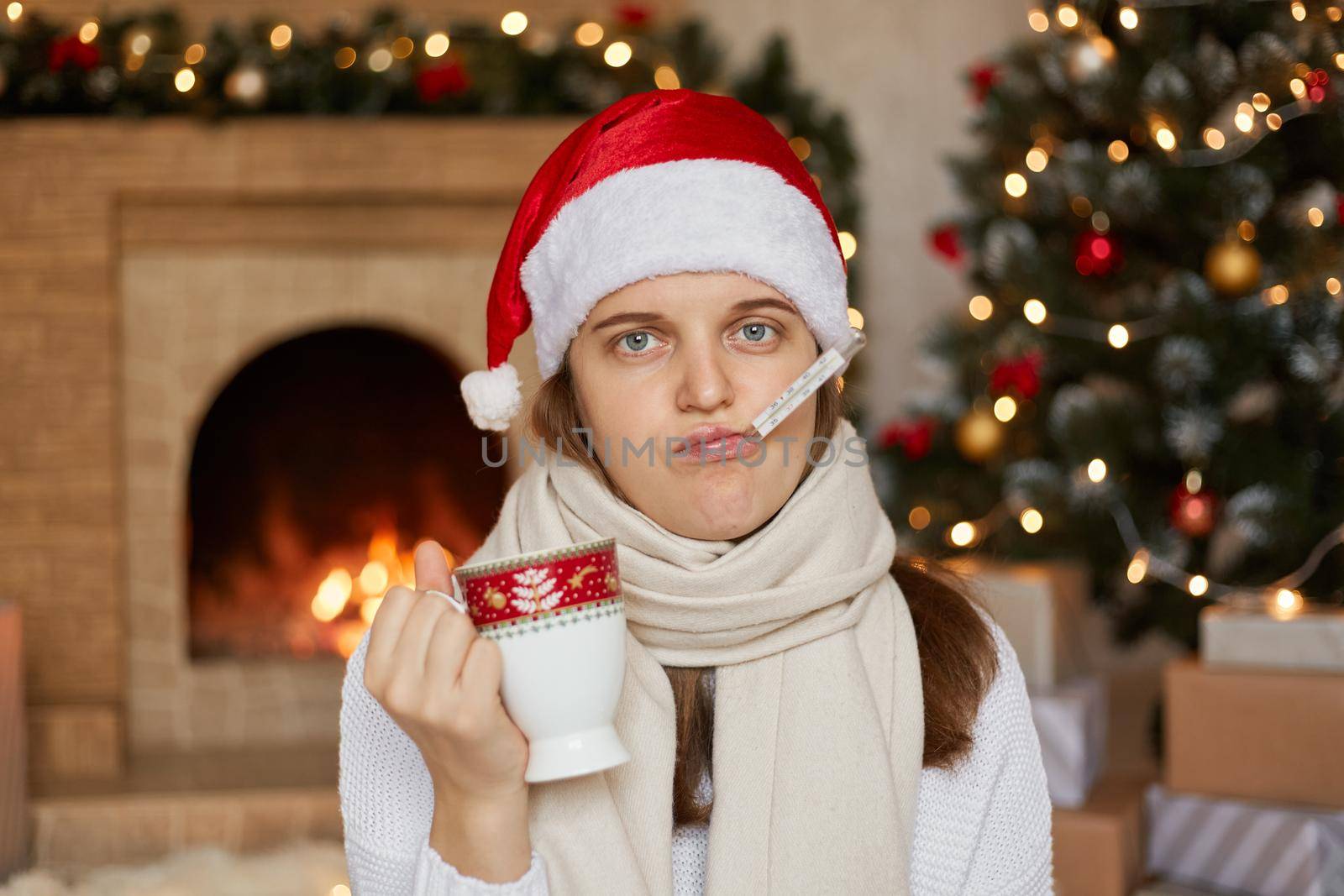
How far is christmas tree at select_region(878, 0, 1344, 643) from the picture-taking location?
2000 mm

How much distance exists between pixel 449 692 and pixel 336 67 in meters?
2.00

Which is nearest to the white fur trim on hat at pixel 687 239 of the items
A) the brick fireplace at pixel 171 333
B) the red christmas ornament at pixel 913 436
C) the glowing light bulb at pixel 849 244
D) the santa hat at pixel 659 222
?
the santa hat at pixel 659 222

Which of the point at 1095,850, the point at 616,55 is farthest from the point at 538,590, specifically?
the point at 616,55

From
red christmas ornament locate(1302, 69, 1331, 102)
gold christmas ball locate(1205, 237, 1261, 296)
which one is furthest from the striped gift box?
red christmas ornament locate(1302, 69, 1331, 102)

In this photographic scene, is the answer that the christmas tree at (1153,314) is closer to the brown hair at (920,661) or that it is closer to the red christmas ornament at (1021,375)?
the red christmas ornament at (1021,375)

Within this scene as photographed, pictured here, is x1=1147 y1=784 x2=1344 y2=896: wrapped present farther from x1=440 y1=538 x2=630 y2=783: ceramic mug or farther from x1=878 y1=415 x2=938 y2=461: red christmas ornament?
x1=440 y1=538 x2=630 y2=783: ceramic mug

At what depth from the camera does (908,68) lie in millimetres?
2865

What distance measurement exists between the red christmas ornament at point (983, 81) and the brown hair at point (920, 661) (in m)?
1.47

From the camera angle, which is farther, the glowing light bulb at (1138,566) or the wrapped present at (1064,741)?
the glowing light bulb at (1138,566)

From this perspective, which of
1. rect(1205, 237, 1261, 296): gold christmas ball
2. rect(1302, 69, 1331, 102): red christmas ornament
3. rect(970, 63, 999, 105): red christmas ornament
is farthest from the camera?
rect(970, 63, 999, 105): red christmas ornament

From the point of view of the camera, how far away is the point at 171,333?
8.11 ft

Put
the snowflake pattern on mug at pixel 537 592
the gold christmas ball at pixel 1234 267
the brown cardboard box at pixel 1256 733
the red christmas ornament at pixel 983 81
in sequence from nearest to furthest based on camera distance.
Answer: the snowflake pattern on mug at pixel 537 592 → the brown cardboard box at pixel 1256 733 → the gold christmas ball at pixel 1234 267 → the red christmas ornament at pixel 983 81

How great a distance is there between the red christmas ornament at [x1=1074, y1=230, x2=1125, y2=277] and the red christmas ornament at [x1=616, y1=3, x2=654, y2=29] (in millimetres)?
970

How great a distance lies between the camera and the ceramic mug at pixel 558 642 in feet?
2.21
